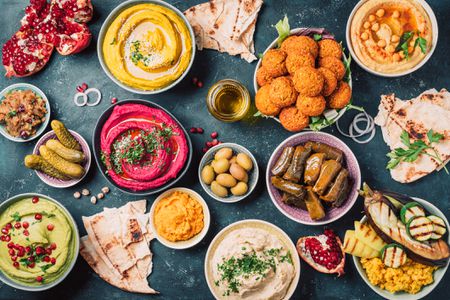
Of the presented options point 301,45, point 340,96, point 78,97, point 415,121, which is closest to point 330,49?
point 301,45

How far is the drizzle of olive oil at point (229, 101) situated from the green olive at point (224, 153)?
38 cm

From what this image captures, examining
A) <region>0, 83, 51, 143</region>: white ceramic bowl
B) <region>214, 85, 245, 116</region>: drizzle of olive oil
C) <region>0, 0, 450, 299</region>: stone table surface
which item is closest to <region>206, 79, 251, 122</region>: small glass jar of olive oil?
<region>214, 85, 245, 116</region>: drizzle of olive oil

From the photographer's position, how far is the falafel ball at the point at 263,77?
431 cm

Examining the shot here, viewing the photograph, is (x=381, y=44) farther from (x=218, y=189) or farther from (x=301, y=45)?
(x=218, y=189)

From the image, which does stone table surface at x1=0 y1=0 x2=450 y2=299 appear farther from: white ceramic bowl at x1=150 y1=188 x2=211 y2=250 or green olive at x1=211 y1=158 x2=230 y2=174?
green olive at x1=211 y1=158 x2=230 y2=174

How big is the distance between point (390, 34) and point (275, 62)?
1265mm

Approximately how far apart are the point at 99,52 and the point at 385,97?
2.91 metres

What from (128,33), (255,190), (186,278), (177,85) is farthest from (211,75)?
(186,278)

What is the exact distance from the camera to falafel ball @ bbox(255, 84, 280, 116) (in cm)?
428

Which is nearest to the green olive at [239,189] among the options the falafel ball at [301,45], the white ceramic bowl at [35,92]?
the falafel ball at [301,45]

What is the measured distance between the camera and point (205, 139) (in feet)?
16.1

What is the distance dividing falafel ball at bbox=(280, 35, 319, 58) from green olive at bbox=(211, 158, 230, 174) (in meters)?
1.18

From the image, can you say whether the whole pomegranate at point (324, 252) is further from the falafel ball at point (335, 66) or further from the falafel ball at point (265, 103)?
the falafel ball at point (335, 66)

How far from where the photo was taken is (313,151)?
4.52 m
